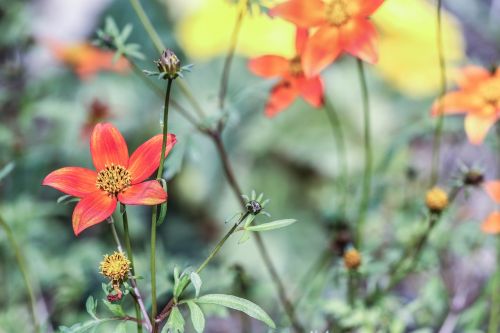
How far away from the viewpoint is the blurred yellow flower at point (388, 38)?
6.93 feet

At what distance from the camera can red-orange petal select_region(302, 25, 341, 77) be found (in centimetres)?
68

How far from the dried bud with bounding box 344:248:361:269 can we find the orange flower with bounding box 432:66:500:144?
197 mm

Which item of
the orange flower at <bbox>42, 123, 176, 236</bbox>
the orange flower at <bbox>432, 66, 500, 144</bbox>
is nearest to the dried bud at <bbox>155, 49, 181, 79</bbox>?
the orange flower at <bbox>42, 123, 176, 236</bbox>

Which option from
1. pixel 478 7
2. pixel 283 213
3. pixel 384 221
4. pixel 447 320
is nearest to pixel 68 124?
pixel 283 213

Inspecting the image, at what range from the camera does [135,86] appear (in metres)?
2.09

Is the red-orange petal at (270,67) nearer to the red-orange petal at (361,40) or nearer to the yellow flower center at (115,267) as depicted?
the red-orange petal at (361,40)

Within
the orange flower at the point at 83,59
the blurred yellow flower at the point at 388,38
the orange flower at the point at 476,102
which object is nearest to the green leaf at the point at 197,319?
the orange flower at the point at 476,102

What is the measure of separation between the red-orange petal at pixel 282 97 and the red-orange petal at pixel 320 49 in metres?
0.10

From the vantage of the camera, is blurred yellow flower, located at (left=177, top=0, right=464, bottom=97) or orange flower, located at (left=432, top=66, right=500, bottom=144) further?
blurred yellow flower, located at (left=177, top=0, right=464, bottom=97)

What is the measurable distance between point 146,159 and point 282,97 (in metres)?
0.26

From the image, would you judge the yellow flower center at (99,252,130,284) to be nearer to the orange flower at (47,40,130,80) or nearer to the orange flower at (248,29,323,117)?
the orange flower at (248,29,323,117)

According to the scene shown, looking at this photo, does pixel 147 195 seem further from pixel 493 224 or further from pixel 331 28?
pixel 493 224

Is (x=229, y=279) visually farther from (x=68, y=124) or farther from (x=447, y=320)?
(x=68, y=124)

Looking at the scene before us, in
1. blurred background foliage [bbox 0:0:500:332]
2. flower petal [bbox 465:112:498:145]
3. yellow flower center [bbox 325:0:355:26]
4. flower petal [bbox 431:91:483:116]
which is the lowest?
blurred background foliage [bbox 0:0:500:332]
